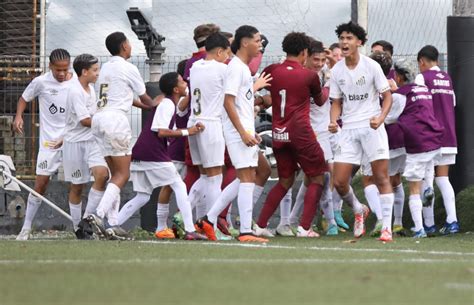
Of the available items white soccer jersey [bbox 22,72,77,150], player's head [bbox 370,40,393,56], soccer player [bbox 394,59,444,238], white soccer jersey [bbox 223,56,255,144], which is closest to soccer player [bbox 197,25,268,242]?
white soccer jersey [bbox 223,56,255,144]

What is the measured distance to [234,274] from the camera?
24.7 feet

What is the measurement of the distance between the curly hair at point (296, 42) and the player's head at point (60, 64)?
2.46 meters

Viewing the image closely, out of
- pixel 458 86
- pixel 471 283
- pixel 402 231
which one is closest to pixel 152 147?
pixel 402 231

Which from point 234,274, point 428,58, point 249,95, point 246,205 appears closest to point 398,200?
point 428,58

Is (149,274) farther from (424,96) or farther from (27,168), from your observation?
(27,168)

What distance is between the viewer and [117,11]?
757 inches

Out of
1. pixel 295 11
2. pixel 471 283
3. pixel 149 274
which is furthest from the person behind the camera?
pixel 295 11

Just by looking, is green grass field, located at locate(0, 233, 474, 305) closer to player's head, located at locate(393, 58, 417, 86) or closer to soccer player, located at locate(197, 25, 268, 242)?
soccer player, located at locate(197, 25, 268, 242)

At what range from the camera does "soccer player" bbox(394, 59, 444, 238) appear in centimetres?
1359

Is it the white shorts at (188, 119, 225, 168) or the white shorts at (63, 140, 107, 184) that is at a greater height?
the white shorts at (188, 119, 225, 168)

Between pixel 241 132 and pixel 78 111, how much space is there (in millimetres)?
1940

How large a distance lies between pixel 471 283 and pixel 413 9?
9877mm

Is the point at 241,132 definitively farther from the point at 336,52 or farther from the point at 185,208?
the point at 336,52

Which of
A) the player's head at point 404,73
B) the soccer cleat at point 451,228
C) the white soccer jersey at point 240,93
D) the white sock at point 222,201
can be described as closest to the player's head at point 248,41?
the white soccer jersey at point 240,93
